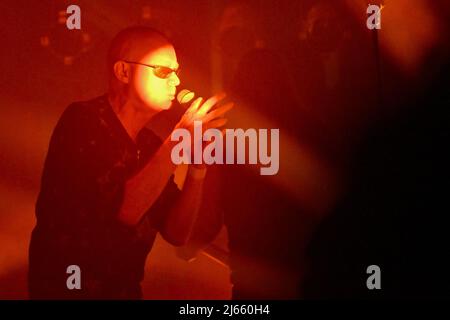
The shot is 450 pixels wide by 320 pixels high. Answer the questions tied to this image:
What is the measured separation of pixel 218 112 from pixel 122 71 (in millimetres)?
425

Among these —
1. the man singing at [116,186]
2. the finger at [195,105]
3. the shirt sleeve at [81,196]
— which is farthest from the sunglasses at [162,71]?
the shirt sleeve at [81,196]

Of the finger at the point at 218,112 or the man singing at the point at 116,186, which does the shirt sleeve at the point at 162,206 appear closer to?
the man singing at the point at 116,186

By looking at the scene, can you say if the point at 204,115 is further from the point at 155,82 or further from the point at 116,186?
the point at 116,186

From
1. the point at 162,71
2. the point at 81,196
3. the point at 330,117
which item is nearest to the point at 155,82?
the point at 162,71

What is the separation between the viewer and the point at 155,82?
257 centimetres

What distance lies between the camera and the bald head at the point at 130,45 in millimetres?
2551

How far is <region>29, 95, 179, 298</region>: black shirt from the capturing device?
252 centimetres

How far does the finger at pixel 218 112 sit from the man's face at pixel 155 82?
6.4 inches

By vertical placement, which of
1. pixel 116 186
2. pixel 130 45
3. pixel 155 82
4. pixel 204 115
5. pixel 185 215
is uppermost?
pixel 130 45

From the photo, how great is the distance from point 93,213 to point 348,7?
4.45 feet

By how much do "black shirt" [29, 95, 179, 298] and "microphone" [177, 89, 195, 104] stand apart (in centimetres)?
25
